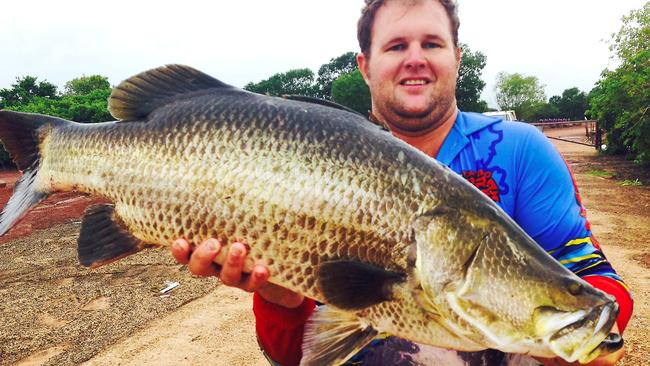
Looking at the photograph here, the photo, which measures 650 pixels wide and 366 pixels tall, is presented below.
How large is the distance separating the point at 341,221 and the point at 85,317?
6.25 meters

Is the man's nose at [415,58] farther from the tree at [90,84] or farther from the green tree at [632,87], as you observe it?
the tree at [90,84]

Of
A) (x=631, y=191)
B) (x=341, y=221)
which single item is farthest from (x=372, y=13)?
(x=631, y=191)

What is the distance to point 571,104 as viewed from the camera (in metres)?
89.5

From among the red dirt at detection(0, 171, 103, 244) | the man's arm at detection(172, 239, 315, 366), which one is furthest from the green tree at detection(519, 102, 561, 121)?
the man's arm at detection(172, 239, 315, 366)

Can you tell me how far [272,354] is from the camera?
3.10m

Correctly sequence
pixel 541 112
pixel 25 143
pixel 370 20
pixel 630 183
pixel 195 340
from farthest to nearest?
pixel 541 112 → pixel 630 183 → pixel 195 340 → pixel 370 20 → pixel 25 143

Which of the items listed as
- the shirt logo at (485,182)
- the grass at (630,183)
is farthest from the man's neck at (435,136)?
the grass at (630,183)

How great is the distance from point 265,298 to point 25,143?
1.68 metres

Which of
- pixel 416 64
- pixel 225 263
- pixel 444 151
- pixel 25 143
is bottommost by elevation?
pixel 225 263

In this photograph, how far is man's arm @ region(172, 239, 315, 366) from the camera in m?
2.28

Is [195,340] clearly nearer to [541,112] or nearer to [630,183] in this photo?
[630,183]

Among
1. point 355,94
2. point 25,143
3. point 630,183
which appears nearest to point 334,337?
point 25,143

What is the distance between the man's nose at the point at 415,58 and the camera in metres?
3.13

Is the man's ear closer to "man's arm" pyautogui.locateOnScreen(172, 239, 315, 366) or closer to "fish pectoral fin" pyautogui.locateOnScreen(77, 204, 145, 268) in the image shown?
"man's arm" pyautogui.locateOnScreen(172, 239, 315, 366)
